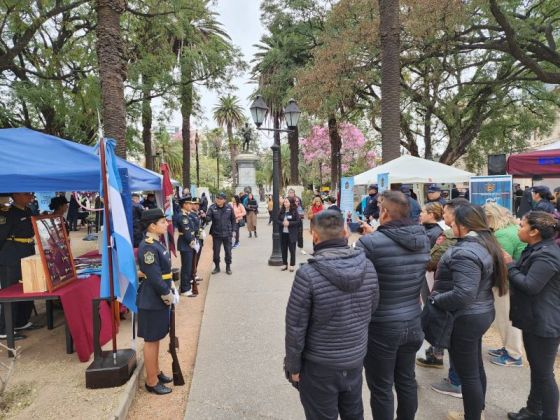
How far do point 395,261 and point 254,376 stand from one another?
7.77 ft

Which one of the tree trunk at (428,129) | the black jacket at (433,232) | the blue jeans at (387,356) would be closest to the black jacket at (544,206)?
the black jacket at (433,232)

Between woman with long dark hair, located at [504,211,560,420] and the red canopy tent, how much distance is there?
12.4ft

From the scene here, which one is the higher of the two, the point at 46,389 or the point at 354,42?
the point at 354,42

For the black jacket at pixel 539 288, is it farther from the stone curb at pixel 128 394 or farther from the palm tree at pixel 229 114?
the palm tree at pixel 229 114

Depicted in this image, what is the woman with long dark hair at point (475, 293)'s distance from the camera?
9.05 ft

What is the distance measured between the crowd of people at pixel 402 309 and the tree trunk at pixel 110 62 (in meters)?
7.31

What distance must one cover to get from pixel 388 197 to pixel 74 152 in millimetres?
4120

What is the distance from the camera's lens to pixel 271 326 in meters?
5.70

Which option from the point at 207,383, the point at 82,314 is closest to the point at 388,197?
the point at 207,383

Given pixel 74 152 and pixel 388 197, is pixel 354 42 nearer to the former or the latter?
pixel 74 152

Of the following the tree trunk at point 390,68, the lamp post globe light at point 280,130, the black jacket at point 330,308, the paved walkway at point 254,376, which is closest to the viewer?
the black jacket at point 330,308

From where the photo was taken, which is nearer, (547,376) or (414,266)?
(414,266)

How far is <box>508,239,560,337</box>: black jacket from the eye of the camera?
2.91 meters

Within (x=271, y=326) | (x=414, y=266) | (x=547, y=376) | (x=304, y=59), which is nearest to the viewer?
(x=414, y=266)
